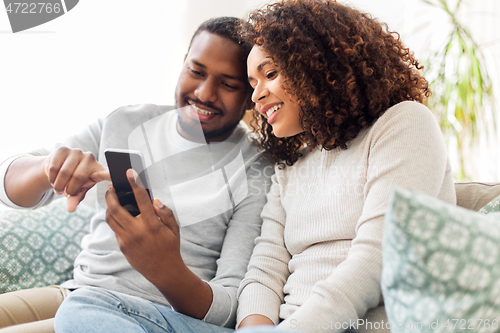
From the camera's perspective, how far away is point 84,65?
1.26m

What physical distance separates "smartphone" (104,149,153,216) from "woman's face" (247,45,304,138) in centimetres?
35

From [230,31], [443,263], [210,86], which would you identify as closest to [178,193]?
[210,86]

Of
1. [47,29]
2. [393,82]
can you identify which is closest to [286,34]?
[393,82]

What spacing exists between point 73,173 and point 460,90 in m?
1.52

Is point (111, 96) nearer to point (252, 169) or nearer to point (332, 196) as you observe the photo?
point (252, 169)

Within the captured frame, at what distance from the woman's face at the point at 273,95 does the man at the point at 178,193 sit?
4.6 inches

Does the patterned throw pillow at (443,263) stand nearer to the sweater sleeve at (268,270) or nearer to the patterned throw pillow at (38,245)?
the sweater sleeve at (268,270)

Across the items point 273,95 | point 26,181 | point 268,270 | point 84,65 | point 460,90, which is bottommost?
point 268,270

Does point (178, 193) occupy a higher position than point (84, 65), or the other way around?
point (84, 65)

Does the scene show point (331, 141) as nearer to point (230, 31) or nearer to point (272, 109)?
point (272, 109)

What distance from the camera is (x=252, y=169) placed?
1.08 metres

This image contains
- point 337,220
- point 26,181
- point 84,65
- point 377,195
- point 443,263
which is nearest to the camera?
point 443,263

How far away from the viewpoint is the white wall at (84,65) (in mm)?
1160

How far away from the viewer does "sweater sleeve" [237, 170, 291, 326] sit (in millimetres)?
808
